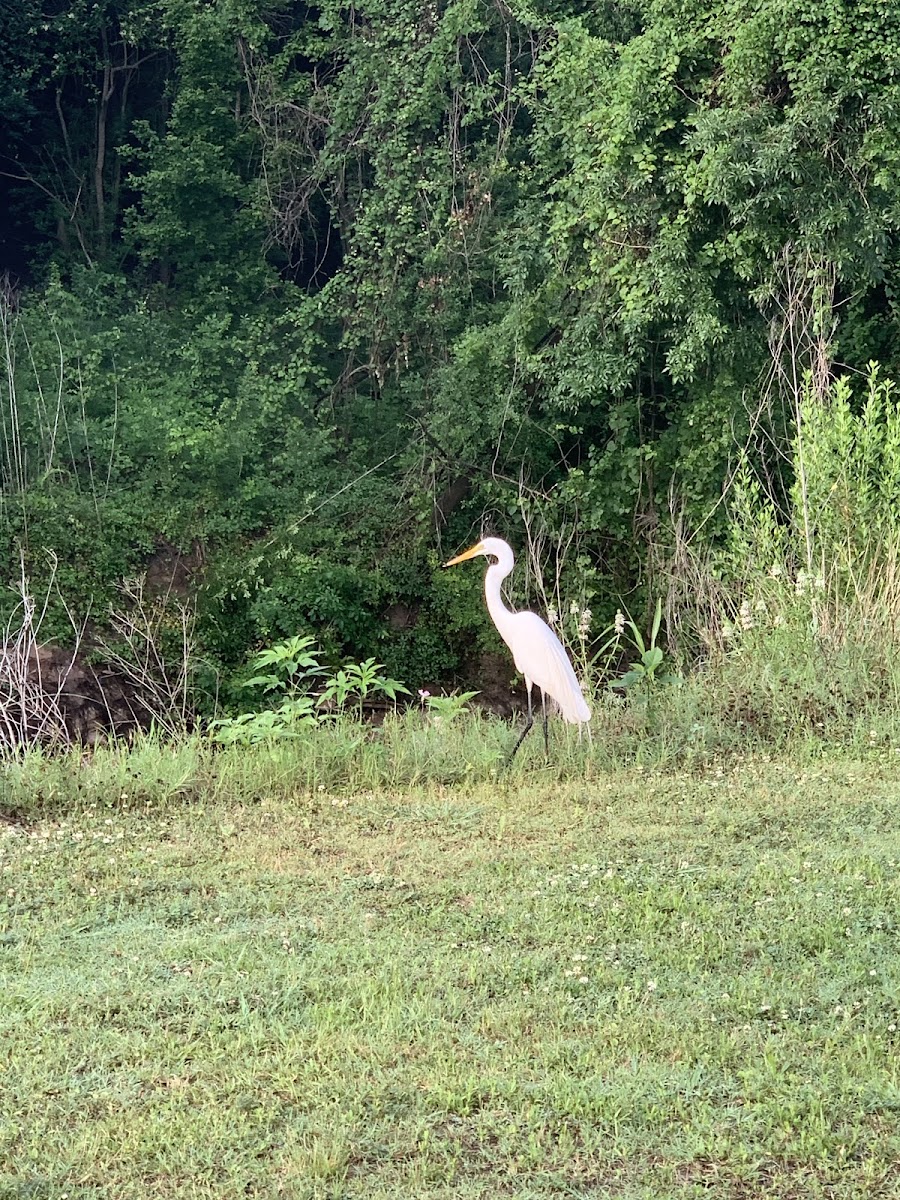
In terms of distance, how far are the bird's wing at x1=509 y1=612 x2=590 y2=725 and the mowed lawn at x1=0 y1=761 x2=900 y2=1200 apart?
2.75ft

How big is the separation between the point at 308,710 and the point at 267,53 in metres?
9.52

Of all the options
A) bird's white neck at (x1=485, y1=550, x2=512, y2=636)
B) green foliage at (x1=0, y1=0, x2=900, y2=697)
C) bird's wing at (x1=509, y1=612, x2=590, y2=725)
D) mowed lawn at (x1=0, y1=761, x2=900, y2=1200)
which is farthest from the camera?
green foliage at (x1=0, y1=0, x2=900, y2=697)

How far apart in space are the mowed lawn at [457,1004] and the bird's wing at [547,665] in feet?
2.75

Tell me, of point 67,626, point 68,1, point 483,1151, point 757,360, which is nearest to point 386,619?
point 67,626

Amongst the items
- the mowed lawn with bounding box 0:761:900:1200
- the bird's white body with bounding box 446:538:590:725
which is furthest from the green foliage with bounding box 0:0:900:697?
the mowed lawn with bounding box 0:761:900:1200

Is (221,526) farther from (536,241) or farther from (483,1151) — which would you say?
(483,1151)

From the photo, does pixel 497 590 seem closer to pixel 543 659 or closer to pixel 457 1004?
pixel 543 659

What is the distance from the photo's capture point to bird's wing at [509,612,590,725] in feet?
18.5

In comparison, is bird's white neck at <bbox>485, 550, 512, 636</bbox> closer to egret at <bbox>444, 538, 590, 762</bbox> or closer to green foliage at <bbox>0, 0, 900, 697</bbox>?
egret at <bbox>444, 538, 590, 762</bbox>

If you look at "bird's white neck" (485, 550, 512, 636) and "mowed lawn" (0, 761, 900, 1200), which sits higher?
"bird's white neck" (485, 550, 512, 636)

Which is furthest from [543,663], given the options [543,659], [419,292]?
[419,292]

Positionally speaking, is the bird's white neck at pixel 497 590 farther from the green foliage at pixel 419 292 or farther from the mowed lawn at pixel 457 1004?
the mowed lawn at pixel 457 1004

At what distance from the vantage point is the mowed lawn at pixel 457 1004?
2.49 metres

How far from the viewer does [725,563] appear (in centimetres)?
811
